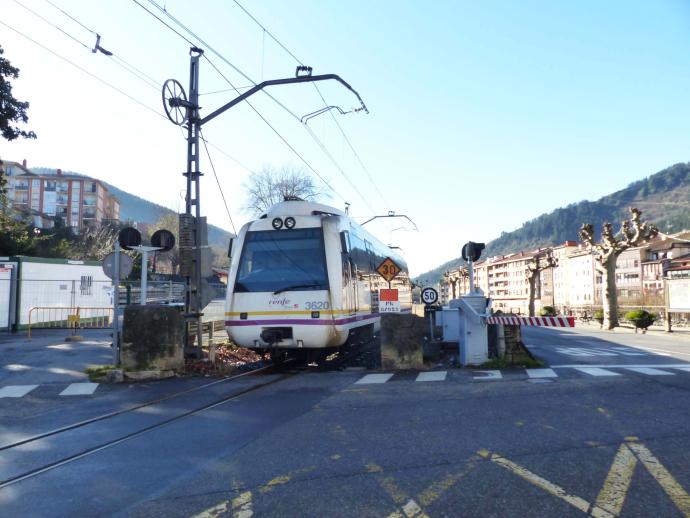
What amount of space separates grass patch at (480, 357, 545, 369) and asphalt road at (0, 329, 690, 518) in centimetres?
259

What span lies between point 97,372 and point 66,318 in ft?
47.9

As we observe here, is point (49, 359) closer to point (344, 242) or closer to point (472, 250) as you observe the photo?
point (344, 242)

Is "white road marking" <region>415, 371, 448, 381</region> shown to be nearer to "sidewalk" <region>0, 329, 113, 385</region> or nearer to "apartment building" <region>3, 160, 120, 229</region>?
"sidewalk" <region>0, 329, 113, 385</region>

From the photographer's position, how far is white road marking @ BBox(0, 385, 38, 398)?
849 cm

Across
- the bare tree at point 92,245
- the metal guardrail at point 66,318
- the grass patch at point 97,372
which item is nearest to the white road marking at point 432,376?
the grass patch at point 97,372

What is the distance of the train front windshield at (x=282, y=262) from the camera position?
10.9 metres

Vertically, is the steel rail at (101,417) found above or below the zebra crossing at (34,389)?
below

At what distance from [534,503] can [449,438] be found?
170 centimetres

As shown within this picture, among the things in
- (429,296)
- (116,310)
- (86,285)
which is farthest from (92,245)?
(429,296)

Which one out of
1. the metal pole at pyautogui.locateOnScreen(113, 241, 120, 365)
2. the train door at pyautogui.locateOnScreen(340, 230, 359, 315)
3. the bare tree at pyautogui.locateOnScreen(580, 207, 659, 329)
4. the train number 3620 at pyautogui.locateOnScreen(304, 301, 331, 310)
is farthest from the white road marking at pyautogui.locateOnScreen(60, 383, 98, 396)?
the bare tree at pyautogui.locateOnScreen(580, 207, 659, 329)

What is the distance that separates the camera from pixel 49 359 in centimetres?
1194

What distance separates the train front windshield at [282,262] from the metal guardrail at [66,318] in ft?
38.3

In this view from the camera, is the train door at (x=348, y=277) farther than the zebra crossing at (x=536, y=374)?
Yes

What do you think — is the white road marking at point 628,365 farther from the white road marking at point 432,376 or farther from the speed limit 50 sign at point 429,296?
the speed limit 50 sign at point 429,296
